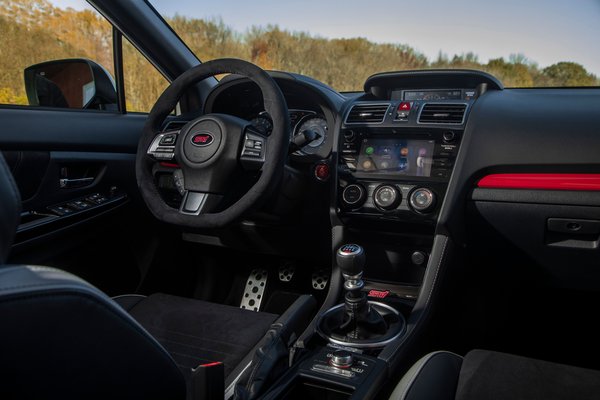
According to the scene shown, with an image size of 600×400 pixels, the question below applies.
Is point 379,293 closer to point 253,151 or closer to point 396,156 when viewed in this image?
point 396,156

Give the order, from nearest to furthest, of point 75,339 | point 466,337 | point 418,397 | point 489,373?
point 75,339 < point 418,397 < point 489,373 < point 466,337

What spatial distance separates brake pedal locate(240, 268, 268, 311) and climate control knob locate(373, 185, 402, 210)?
0.96 metres

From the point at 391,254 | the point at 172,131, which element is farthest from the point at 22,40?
the point at 391,254

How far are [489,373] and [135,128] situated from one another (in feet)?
6.26

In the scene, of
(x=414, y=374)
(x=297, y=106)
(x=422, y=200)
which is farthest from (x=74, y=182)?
(x=414, y=374)

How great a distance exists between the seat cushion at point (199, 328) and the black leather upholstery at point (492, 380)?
0.61 meters

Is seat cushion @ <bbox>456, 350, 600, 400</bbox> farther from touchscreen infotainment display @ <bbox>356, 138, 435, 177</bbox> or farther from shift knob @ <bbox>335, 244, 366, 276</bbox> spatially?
touchscreen infotainment display @ <bbox>356, 138, 435, 177</bbox>


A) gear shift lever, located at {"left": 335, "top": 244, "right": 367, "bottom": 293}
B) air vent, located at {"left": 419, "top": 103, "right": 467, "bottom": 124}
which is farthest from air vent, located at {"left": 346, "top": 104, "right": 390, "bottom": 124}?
gear shift lever, located at {"left": 335, "top": 244, "right": 367, "bottom": 293}

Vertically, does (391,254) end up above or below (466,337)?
above

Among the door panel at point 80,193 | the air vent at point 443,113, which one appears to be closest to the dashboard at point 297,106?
the air vent at point 443,113

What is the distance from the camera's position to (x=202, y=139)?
182 cm

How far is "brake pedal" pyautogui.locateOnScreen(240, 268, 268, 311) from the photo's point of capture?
2.78 meters

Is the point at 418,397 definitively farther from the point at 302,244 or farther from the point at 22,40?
the point at 22,40

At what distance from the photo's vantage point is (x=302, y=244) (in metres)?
2.51
